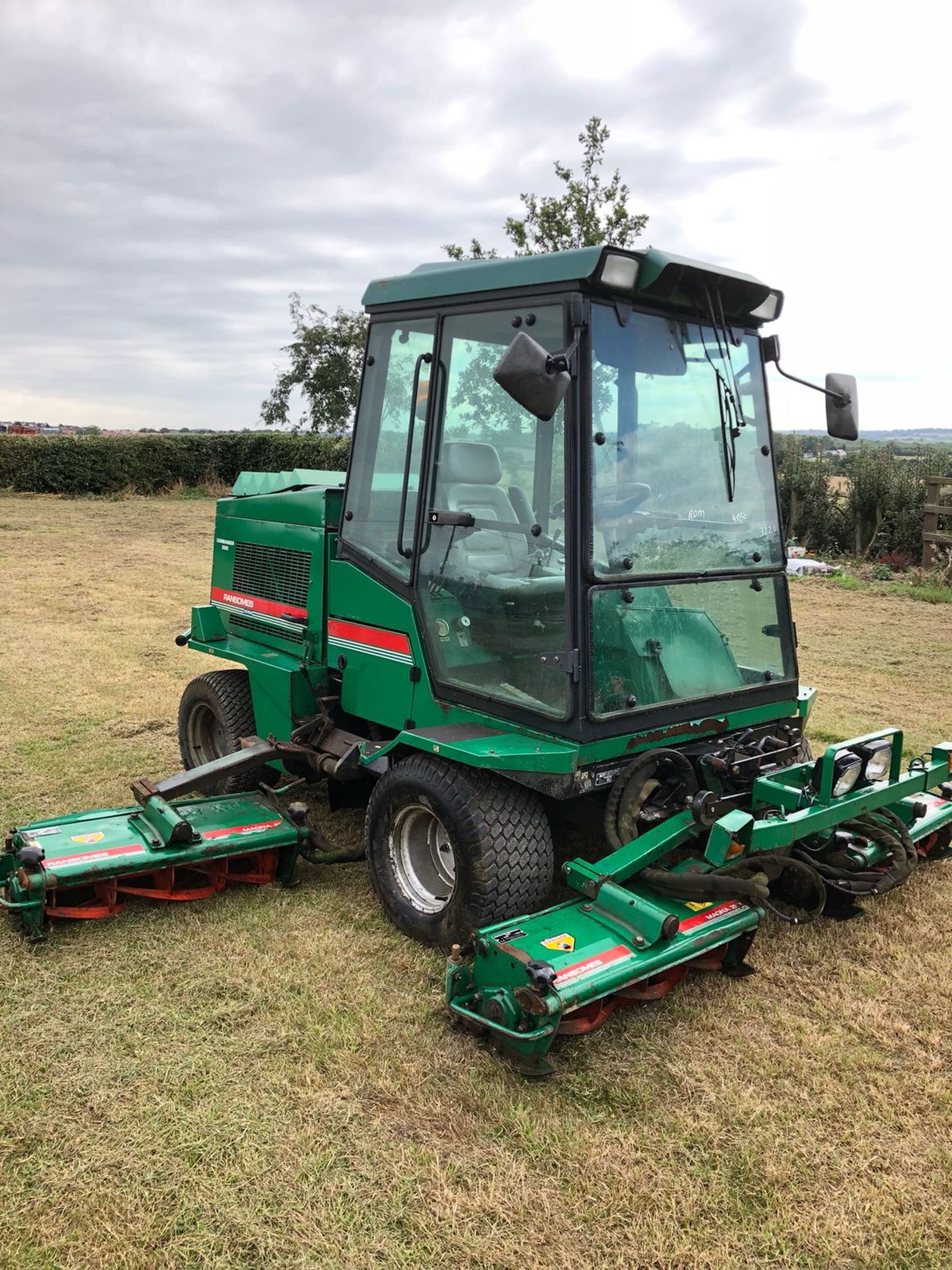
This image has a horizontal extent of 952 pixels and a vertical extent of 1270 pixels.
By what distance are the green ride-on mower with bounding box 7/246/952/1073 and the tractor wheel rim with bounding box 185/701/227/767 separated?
1.20 meters

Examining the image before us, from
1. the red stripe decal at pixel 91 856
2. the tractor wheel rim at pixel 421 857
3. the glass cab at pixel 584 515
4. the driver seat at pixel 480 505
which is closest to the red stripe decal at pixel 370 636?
the glass cab at pixel 584 515

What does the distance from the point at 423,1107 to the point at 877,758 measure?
6.99 ft

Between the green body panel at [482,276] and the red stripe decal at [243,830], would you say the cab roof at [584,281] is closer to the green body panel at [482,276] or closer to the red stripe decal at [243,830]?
the green body panel at [482,276]

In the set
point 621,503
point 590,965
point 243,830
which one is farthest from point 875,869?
point 243,830

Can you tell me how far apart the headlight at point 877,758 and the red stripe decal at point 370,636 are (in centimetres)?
183

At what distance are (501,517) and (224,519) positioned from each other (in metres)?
2.48

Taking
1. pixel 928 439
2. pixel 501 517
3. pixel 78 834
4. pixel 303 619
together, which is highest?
pixel 928 439

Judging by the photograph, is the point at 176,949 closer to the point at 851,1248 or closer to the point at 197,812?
the point at 197,812

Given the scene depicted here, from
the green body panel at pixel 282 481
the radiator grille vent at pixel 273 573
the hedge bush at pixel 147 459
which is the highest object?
the hedge bush at pixel 147 459

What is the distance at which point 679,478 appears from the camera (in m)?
3.82

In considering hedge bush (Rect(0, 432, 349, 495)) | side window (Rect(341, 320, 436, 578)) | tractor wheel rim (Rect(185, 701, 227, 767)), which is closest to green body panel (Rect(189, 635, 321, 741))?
tractor wheel rim (Rect(185, 701, 227, 767))

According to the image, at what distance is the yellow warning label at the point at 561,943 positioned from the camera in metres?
3.10

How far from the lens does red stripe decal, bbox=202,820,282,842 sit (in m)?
4.09

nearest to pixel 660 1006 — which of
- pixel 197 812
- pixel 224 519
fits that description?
pixel 197 812
